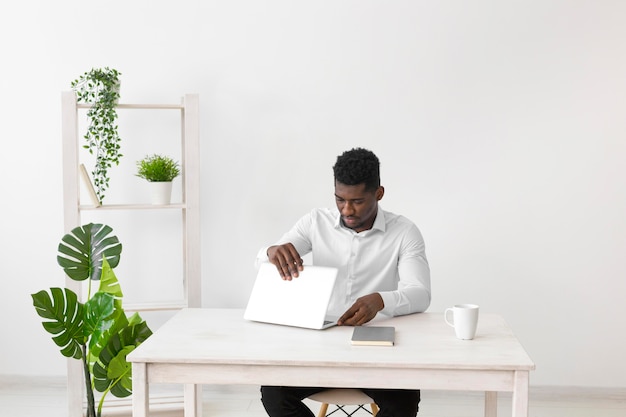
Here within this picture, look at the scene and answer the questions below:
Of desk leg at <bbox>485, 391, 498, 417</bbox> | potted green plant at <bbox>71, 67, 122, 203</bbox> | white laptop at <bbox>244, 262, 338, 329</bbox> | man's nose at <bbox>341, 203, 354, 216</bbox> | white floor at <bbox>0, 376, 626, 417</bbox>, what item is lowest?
white floor at <bbox>0, 376, 626, 417</bbox>

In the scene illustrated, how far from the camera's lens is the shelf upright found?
3467 mm

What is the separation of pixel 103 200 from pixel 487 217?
2021 millimetres

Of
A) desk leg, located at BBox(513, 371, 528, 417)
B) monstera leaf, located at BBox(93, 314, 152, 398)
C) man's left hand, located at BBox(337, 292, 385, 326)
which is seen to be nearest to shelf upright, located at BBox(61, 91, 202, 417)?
monstera leaf, located at BBox(93, 314, 152, 398)

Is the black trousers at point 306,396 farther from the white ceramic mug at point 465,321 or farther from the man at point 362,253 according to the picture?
the white ceramic mug at point 465,321

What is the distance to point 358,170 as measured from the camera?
2.75 metres

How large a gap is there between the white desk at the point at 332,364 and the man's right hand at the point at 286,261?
27 centimetres

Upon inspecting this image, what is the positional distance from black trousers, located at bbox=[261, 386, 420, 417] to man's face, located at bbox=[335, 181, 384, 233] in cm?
63

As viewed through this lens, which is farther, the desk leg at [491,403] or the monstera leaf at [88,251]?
the monstera leaf at [88,251]

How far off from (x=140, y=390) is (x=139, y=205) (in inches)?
64.3

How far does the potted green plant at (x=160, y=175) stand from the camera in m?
3.64

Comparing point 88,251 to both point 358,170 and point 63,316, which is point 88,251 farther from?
point 358,170

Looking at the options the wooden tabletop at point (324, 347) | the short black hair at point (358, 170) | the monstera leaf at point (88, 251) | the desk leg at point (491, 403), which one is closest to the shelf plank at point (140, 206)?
the monstera leaf at point (88, 251)

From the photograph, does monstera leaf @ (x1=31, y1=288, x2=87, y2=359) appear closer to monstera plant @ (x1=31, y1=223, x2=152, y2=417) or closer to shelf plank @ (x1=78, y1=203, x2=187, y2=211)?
monstera plant @ (x1=31, y1=223, x2=152, y2=417)

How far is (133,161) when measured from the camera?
3.95 m
